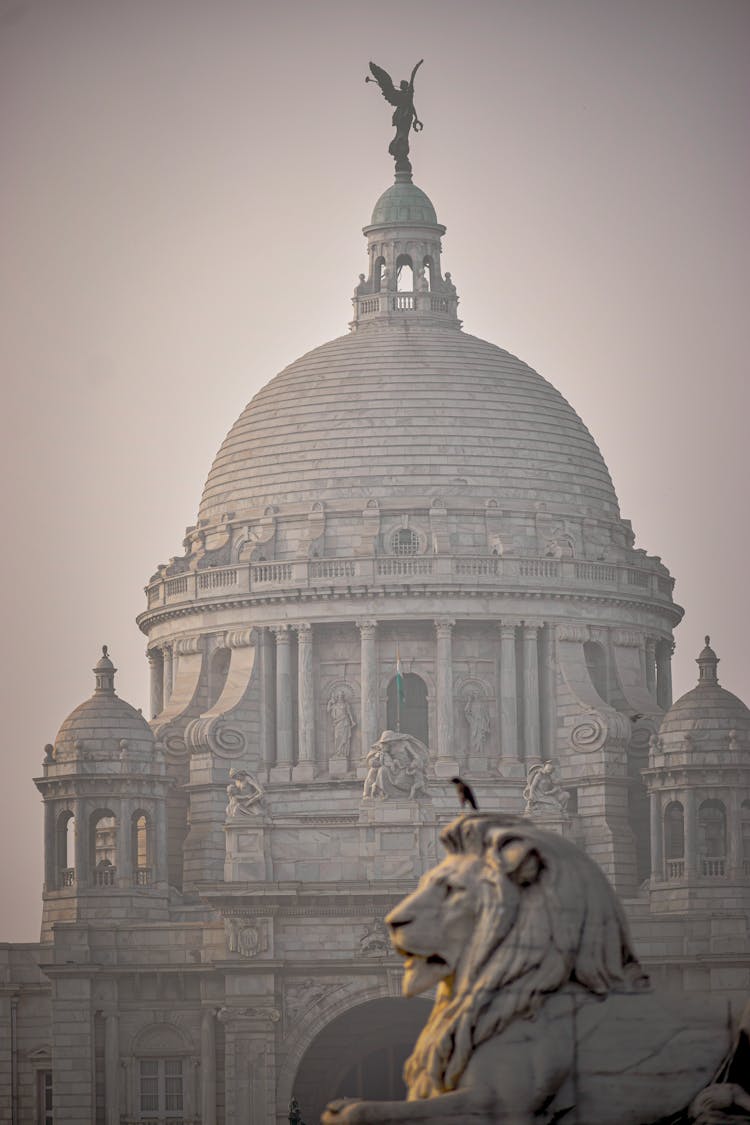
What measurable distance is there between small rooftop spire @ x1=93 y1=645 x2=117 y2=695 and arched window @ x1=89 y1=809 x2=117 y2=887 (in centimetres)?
331

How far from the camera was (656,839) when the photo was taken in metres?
81.4

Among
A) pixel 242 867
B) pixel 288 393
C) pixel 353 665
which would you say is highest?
pixel 288 393

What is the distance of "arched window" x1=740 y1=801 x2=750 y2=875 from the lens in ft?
262

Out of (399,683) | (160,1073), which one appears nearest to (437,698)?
(399,683)

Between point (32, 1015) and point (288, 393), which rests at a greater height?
point (288, 393)

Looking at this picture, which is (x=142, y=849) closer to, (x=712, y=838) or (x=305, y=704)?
(x=305, y=704)

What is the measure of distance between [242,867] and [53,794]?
9.57 meters

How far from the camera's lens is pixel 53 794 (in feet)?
274

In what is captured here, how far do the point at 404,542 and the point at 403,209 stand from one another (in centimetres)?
1089

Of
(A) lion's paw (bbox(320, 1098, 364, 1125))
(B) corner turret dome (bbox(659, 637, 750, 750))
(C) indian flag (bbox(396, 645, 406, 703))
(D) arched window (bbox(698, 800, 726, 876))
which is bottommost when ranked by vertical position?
(A) lion's paw (bbox(320, 1098, 364, 1125))

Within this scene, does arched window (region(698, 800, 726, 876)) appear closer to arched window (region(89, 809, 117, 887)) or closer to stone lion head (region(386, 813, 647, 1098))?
arched window (region(89, 809, 117, 887))

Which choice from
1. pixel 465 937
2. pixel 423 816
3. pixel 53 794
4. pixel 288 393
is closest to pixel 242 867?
pixel 423 816

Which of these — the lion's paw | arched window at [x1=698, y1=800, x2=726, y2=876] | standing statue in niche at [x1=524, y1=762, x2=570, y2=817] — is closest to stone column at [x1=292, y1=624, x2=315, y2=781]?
standing statue in niche at [x1=524, y1=762, x2=570, y2=817]

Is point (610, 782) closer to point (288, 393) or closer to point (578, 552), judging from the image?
point (578, 552)
